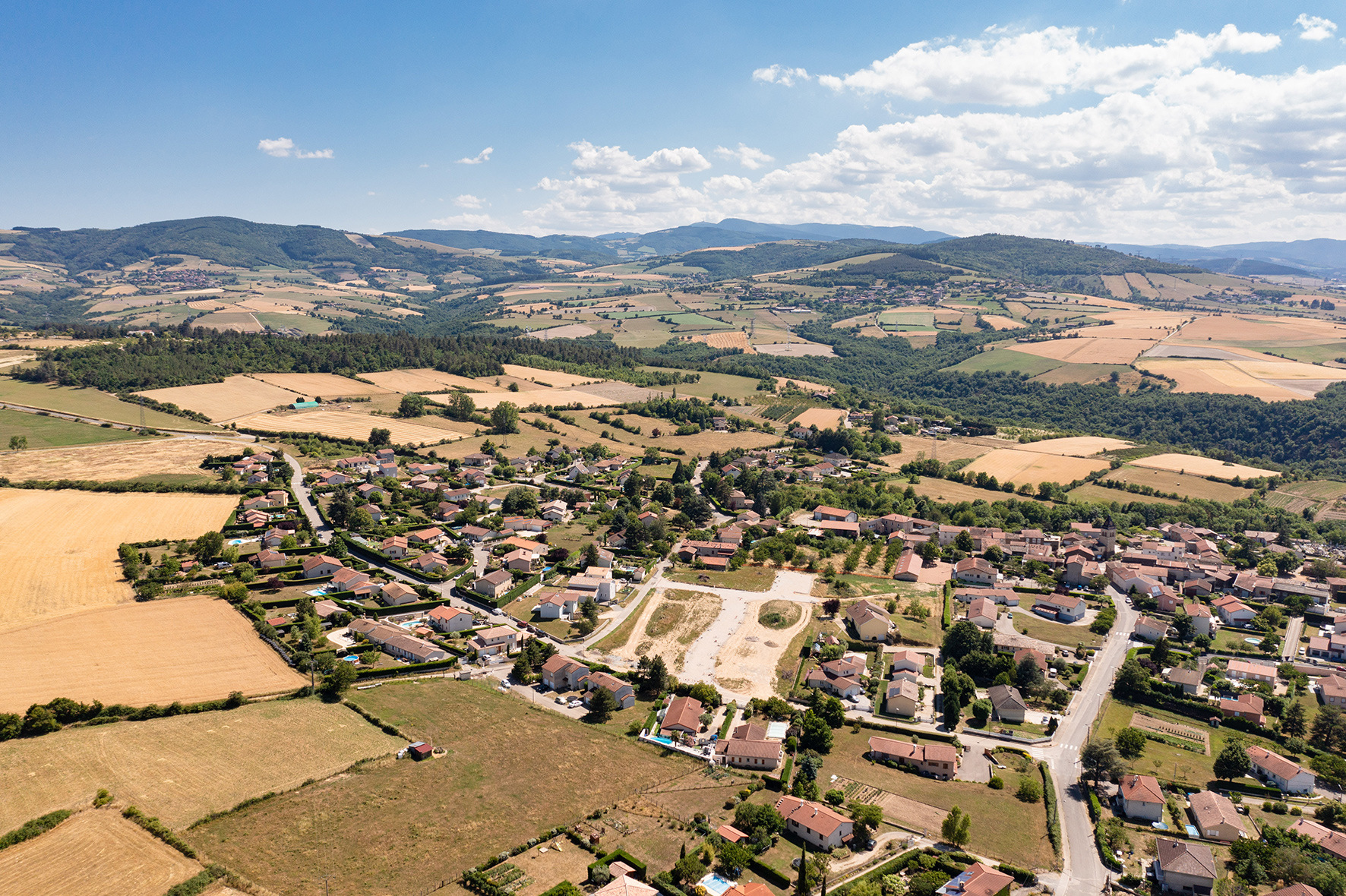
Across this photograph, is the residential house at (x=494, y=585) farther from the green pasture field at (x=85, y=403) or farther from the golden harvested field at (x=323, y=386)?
the golden harvested field at (x=323, y=386)

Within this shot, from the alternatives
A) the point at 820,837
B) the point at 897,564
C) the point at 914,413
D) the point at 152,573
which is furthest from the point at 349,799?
the point at 914,413

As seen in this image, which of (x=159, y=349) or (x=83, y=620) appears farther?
(x=159, y=349)

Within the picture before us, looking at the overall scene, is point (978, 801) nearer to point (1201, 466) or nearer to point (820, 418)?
point (1201, 466)

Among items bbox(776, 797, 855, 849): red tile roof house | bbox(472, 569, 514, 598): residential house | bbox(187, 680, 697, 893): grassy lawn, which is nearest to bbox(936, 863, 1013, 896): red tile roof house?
bbox(776, 797, 855, 849): red tile roof house

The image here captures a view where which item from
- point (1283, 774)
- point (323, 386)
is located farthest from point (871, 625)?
point (323, 386)

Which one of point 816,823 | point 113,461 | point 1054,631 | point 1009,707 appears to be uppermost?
point 113,461

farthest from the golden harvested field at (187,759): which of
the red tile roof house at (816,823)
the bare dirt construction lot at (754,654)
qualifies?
the bare dirt construction lot at (754,654)

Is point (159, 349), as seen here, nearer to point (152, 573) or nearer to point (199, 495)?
point (199, 495)
